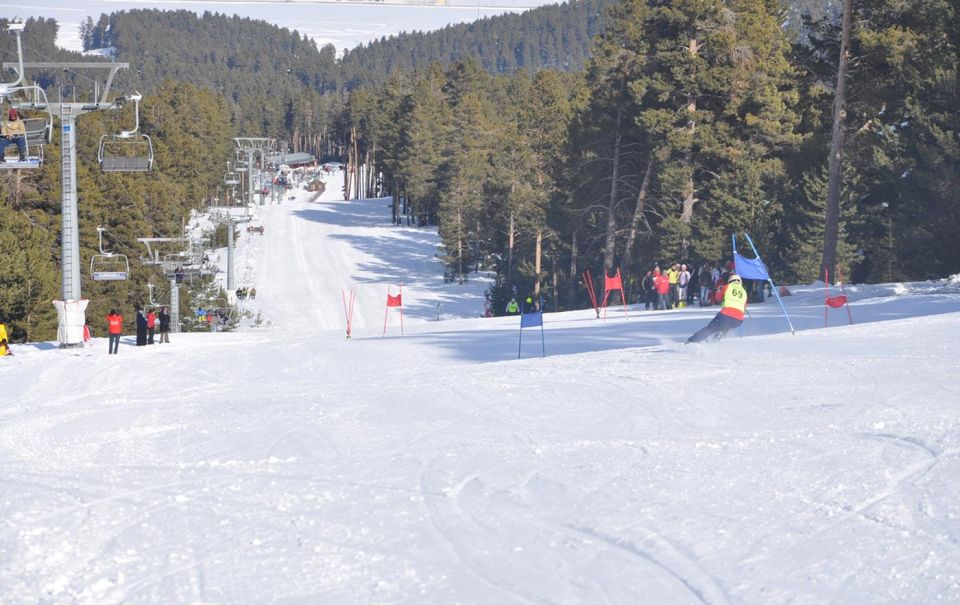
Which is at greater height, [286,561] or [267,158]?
[267,158]

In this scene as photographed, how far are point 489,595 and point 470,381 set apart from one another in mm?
9194

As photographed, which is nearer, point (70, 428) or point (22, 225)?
point (70, 428)

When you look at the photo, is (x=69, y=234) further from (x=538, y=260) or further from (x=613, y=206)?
(x=538, y=260)

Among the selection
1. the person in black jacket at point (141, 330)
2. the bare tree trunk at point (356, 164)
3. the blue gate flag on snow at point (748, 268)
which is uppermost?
the bare tree trunk at point (356, 164)

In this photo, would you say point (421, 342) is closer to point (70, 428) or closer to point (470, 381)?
point (470, 381)

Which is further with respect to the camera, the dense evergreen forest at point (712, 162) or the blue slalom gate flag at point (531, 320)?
the dense evergreen forest at point (712, 162)

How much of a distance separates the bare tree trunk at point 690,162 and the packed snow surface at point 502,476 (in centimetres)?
2220

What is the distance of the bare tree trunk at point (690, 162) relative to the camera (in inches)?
1639

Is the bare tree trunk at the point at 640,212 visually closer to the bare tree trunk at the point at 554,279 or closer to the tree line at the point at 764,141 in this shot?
the tree line at the point at 764,141

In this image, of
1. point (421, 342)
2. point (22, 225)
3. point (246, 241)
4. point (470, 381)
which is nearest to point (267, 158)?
point (246, 241)

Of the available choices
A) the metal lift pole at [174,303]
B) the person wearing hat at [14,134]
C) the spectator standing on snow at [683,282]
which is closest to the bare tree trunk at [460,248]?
the metal lift pole at [174,303]

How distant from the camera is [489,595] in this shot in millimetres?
7133

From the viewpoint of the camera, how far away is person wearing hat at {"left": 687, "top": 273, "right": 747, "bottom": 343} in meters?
17.8

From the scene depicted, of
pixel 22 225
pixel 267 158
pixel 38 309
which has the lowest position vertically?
pixel 38 309
